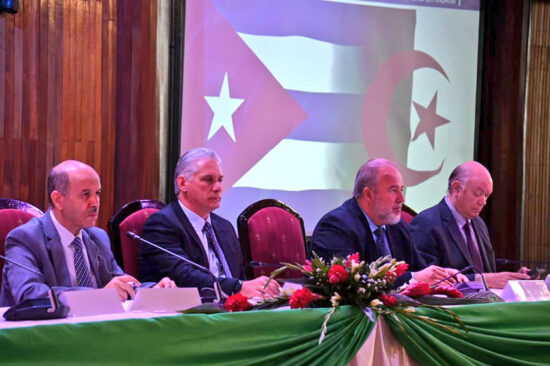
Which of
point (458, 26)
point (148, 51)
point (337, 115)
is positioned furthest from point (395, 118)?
point (148, 51)

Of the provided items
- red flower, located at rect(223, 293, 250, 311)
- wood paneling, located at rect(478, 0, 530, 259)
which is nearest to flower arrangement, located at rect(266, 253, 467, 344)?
red flower, located at rect(223, 293, 250, 311)

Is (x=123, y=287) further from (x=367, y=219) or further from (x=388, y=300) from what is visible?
(x=367, y=219)

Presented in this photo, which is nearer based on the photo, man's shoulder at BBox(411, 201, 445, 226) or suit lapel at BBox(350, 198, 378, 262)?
suit lapel at BBox(350, 198, 378, 262)

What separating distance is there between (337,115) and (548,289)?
2785 millimetres

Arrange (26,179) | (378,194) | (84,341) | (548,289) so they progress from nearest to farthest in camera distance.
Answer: (84,341) < (548,289) < (378,194) < (26,179)

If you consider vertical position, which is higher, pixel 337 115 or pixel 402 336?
pixel 337 115

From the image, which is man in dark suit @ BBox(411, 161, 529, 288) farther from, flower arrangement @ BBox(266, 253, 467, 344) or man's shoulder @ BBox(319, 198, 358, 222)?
flower arrangement @ BBox(266, 253, 467, 344)

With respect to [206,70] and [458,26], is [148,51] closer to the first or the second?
[206,70]

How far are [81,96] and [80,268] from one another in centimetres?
182

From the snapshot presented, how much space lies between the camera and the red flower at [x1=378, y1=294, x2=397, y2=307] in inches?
105

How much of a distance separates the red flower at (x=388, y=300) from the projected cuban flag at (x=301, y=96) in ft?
9.37

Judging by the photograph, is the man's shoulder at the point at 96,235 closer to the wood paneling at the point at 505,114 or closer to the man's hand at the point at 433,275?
the man's hand at the point at 433,275

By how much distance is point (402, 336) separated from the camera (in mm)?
2672

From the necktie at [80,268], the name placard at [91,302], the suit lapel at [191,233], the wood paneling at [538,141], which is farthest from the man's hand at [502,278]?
the wood paneling at [538,141]
